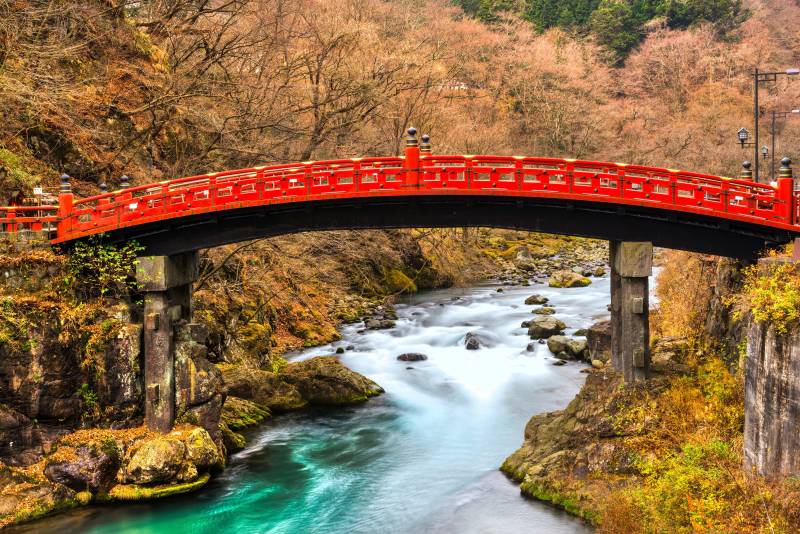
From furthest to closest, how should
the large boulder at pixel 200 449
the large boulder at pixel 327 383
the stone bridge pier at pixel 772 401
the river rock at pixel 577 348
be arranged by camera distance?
the river rock at pixel 577 348 → the large boulder at pixel 327 383 → the large boulder at pixel 200 449 → the stone bridge pier at pixel 772 401

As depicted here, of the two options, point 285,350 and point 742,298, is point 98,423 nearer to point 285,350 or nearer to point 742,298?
point 285,350

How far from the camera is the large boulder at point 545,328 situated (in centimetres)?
3469

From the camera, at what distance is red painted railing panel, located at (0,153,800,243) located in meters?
19.2

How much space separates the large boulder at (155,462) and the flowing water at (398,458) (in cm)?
67

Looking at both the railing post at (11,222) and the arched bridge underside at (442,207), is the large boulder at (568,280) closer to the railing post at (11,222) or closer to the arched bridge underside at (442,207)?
the arched bridge underside at (442,207)

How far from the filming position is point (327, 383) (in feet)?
Result: 89.4

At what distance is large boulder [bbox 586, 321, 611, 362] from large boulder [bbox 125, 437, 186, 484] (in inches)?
657

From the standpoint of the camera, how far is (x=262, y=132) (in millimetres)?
33562

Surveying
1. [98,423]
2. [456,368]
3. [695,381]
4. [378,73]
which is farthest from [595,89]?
[98,423]

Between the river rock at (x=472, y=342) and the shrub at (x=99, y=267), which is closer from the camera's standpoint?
the shrub at (x=99, y=267)

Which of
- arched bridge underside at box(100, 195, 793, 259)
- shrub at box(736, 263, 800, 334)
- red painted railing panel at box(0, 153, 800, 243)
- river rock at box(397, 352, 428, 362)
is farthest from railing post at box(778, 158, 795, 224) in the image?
river rock at box(397, 352, 428, 362)

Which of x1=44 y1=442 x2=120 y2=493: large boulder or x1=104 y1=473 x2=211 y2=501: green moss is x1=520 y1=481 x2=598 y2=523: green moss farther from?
x1=44 y1=442 x2=120 y2=493: large boulder

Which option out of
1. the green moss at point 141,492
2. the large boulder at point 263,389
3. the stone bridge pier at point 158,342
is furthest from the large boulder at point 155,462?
the large boulder at point 263,389

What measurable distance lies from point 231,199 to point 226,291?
10019mm
